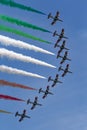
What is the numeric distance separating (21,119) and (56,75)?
50.2ft

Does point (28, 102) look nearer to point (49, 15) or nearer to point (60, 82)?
point (60, 82)

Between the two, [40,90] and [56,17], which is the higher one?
[56,17]

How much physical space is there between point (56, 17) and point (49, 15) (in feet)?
6.34

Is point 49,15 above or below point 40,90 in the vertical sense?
above

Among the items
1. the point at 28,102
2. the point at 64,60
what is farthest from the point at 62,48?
the point at 28,102

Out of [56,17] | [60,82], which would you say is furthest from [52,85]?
[56,17]

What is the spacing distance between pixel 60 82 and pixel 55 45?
9.30 meters

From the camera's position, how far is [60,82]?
19262cm

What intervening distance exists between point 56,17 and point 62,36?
7163 millimetres

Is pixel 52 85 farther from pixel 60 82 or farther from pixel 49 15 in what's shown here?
pixel 49 15

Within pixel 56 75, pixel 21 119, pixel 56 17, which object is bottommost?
pixel 21 119

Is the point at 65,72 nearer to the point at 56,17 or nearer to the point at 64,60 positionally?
the point at 64,60

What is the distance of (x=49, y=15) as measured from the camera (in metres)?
187

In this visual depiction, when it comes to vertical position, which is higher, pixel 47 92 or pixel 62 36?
pixel 62 36
